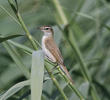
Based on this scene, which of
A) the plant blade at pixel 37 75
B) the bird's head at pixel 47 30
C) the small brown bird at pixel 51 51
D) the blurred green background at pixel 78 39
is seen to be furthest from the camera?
the blurred green background at pixel 78 39

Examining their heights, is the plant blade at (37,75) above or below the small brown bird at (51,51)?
above

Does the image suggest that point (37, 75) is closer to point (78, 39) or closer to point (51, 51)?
point (51, 51)

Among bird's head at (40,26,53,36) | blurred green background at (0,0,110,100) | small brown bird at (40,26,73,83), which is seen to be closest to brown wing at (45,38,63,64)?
small brown bird at (40,26,73,83)

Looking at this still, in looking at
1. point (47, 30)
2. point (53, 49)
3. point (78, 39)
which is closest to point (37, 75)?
point (53, 49)

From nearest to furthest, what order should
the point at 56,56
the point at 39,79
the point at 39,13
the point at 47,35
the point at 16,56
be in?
the point at 39,79 → the point at 16,56 → the point at 56,56 → the point at 47,35 → the point at 39,13

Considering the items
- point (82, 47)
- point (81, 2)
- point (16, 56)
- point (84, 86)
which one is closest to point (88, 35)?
point (82, 47)

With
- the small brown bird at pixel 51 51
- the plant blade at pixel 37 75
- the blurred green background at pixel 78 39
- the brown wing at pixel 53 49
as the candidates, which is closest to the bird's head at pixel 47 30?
the small brown bird at pixel 51 51

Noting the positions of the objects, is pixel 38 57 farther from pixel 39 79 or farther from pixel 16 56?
pixel 16 56

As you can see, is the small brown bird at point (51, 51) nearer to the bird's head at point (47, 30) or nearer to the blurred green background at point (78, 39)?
the bird's head at point (47, 30)
